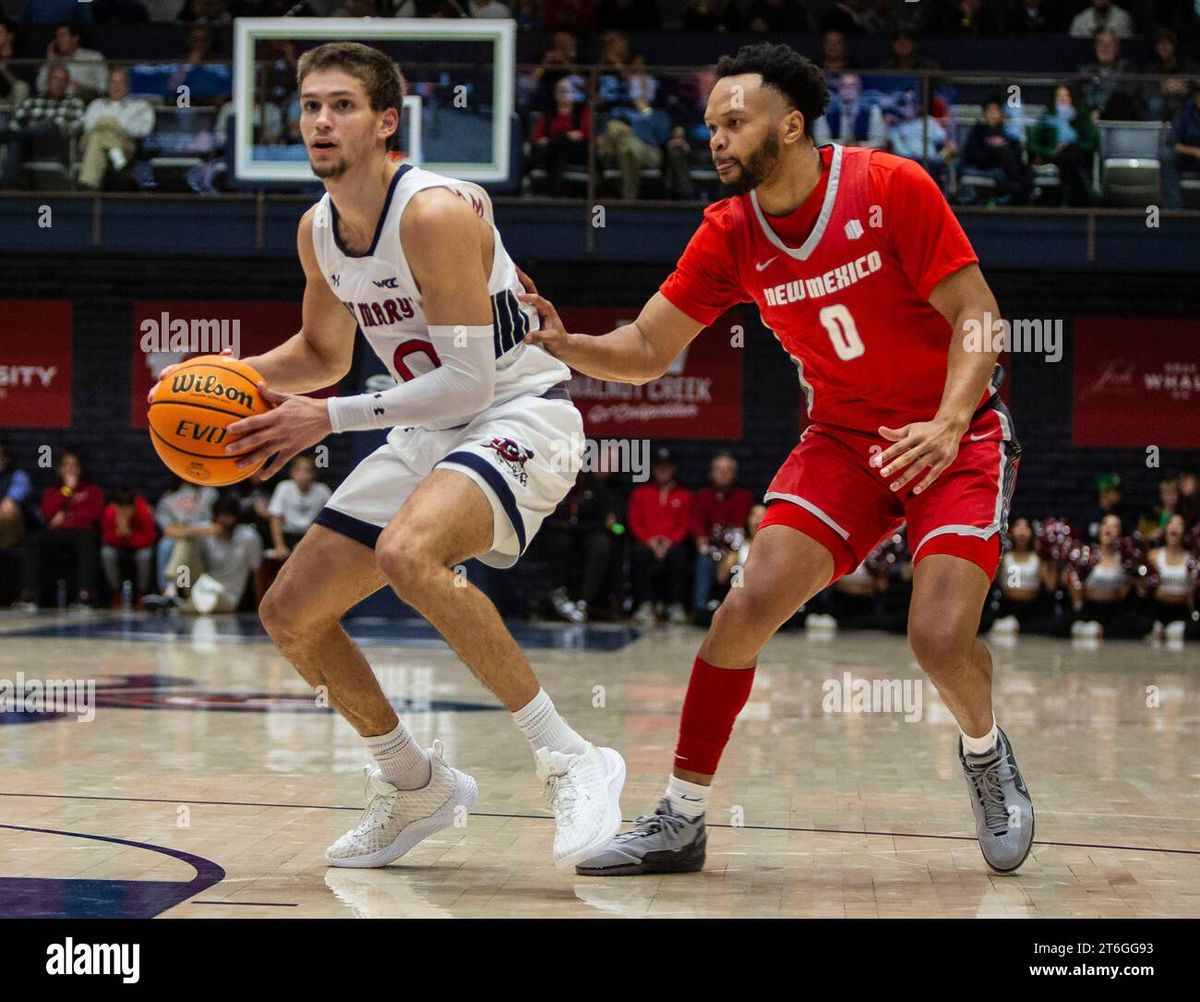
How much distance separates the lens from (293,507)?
557 inches

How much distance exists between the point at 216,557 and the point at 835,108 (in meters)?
6.39

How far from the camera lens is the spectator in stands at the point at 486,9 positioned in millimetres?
14859

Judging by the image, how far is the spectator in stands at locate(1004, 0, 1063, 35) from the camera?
1539 centimetres

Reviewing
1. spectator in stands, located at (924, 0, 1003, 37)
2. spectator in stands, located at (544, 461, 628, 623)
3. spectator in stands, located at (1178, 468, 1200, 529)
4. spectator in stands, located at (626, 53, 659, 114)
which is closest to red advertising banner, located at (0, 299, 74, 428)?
spectator in stands, located at (544, 461, 628, 623)

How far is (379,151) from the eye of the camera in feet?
13.5

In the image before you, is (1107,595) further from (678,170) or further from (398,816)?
(398,816)

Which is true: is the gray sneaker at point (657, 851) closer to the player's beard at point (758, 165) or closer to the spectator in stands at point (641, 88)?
the player's beard at point (758, 165)

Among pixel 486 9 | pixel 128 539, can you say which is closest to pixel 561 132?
pixel 486 9

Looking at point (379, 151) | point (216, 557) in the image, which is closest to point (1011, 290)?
point (216, 557)

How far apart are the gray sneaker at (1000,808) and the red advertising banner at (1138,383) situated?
37.9 ft

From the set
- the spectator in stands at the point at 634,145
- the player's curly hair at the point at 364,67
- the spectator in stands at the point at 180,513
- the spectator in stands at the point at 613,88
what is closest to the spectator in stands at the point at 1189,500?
the spectator in stands at the point at 634,145

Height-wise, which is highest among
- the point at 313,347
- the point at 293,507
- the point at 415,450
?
the point at 313,347

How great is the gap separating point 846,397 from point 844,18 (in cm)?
1178

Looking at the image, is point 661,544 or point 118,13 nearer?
point 661,544
